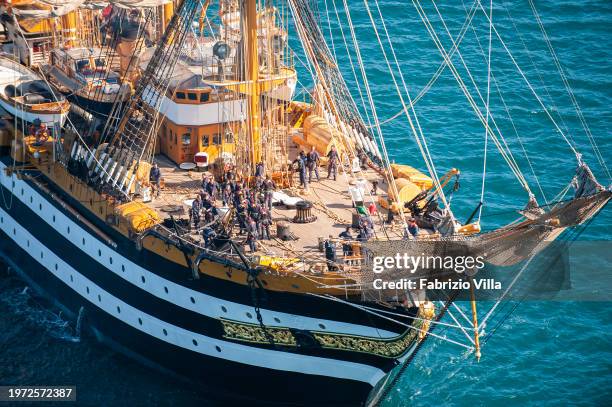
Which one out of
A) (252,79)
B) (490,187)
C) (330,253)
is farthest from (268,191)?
(490,187)

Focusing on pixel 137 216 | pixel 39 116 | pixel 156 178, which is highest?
pixel 39 116

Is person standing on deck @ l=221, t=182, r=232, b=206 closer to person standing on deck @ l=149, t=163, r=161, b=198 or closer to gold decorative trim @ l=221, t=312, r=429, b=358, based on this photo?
person standing on deck @ l=149, t=163, r=161, b=198

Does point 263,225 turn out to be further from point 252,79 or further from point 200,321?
point 252,79

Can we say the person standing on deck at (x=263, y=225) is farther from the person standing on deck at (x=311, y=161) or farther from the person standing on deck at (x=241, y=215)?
the person standing on deck at (x=311, y=161)

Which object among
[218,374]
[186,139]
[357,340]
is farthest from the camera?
[186,139]

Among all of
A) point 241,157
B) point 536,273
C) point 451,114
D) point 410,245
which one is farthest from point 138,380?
point 451,114

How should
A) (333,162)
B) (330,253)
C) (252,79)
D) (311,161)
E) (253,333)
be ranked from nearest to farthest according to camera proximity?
(330,253) < (253,333) < (252,79) < (311,161) < (333,162)
